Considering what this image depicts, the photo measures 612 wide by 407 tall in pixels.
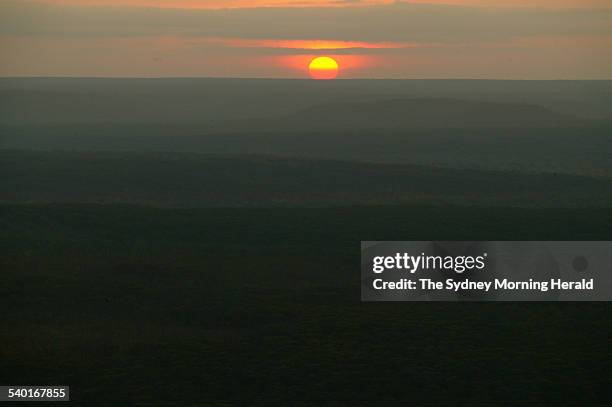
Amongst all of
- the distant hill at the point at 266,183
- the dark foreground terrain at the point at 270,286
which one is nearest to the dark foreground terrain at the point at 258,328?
the dark foreground terrain at the point at 270,286

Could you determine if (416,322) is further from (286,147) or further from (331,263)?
(286,147)

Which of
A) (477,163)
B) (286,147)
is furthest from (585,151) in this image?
(286,147)

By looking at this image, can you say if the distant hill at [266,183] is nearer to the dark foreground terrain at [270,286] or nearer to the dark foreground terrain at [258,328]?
the dark foreground terrain at [270,286]

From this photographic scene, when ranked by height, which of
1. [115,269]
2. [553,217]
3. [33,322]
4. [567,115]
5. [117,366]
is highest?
[567,115]

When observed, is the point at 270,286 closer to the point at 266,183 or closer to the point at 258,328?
the point at 258,328

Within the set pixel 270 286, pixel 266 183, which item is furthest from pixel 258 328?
pixel 266 183

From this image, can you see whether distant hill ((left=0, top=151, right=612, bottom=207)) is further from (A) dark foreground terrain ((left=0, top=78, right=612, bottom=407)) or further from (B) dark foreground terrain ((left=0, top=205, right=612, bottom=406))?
(B) dark foreground terrain ((left=0, top=205, right=612, bottom=406))

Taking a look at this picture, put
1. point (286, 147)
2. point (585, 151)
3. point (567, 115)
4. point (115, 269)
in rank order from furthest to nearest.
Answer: point (567, 115), point (286, 147), point (585, 151), point (115, 269)

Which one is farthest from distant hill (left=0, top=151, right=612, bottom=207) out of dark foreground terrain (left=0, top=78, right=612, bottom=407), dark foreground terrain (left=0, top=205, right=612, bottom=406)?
dark foreground terrain (left=0, top=205, right=612, bottom=406)

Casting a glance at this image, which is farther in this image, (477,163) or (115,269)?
(477,163)
